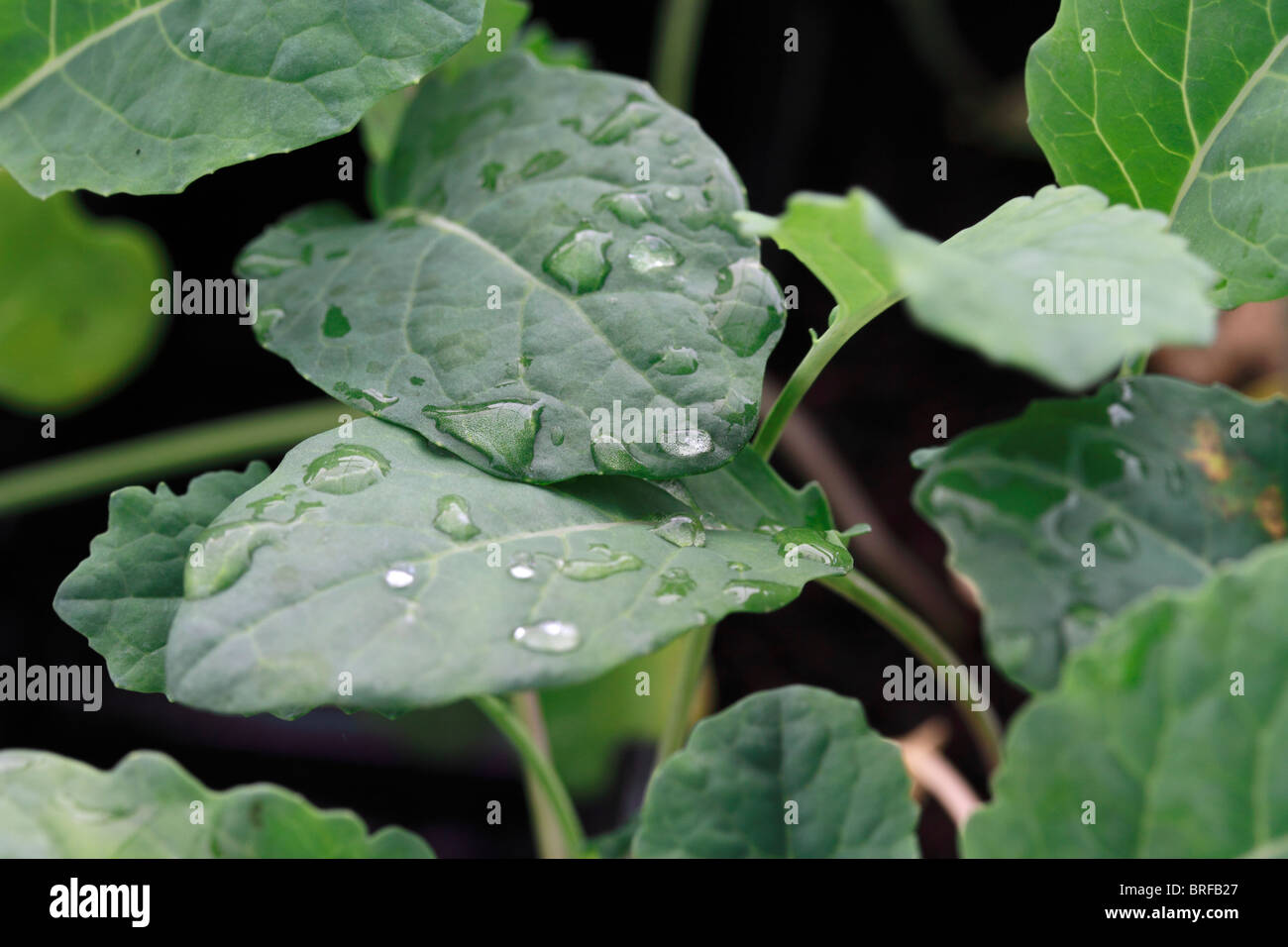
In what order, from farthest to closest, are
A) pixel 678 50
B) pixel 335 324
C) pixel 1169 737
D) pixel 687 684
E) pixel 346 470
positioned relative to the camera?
pixel 678 50, pixel 687 684, pixel 335 324, pixel 346 470, pixel 1169 737

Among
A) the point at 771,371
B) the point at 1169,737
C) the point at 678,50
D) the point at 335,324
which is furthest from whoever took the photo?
the point at 771,371

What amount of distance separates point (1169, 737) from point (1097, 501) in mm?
105

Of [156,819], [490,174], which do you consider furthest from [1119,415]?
[156,819]

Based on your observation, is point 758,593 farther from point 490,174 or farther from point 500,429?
point 490,174

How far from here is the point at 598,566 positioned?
0.39m

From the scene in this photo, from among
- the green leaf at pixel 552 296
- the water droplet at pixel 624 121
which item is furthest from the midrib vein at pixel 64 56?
the water droplet at pixel 624 121

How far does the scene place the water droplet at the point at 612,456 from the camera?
426mm

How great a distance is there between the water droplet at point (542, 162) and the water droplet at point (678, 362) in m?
0.16

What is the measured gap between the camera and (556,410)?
445 mm

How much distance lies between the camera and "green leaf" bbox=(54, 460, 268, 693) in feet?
1.49

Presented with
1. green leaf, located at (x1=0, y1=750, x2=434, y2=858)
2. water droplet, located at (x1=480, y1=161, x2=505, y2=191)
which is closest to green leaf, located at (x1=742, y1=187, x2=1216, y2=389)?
water droplet, located at (x1=480, y1=161, x2=505, y2=191)

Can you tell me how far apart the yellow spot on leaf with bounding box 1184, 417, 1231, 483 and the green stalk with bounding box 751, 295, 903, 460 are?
14 cm
